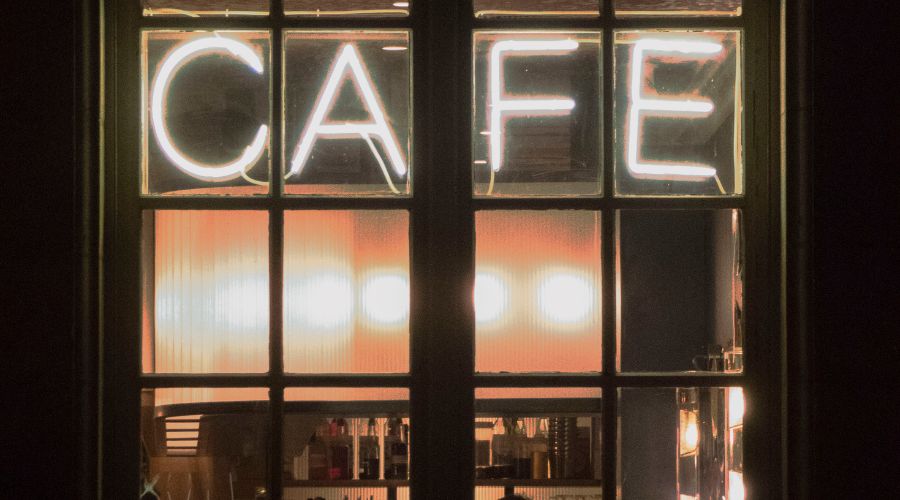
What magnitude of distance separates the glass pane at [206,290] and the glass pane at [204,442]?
0.10 meters

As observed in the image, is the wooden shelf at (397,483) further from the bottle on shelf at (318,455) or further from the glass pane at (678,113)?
the glass pane at (678,113)

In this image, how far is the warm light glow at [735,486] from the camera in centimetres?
352

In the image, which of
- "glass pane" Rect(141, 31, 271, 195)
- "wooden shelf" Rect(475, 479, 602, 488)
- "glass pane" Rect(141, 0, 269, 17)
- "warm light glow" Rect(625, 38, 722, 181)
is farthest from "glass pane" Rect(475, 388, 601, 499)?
"glass pane" Rect(141, 0, 269, 17)

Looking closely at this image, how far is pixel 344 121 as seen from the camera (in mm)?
3613

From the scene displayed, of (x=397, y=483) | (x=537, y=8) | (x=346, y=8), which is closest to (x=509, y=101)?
(x=537, y=8)

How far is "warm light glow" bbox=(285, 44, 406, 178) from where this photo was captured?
11.8ft

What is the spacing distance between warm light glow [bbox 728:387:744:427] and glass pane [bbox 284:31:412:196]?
54.9 inches
